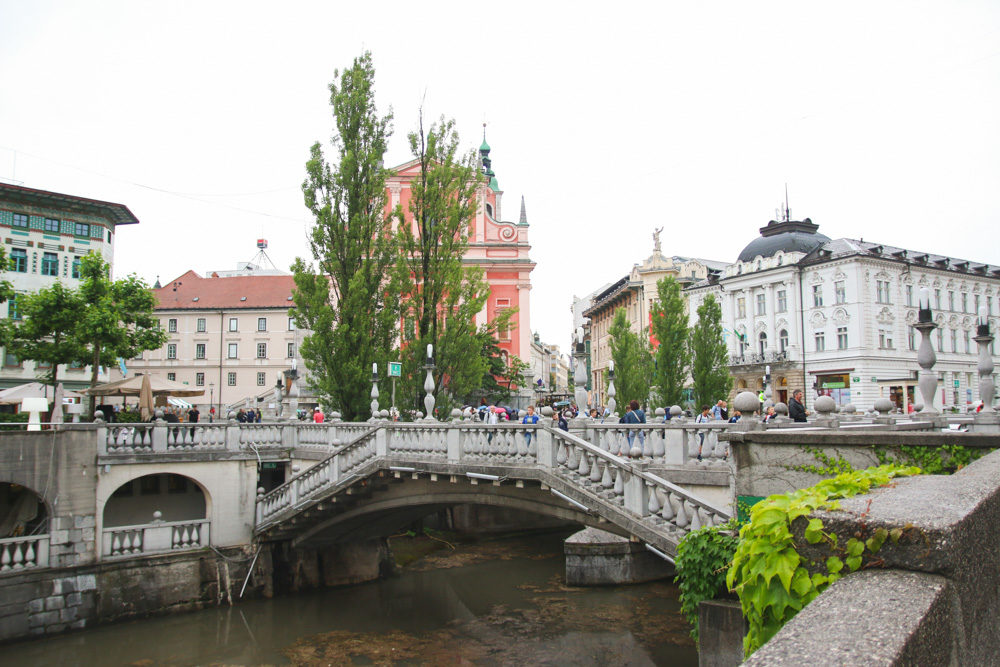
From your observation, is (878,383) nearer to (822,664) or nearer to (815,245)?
(815,245)

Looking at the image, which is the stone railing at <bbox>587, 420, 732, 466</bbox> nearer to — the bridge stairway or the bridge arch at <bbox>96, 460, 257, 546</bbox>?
the bridge stairway

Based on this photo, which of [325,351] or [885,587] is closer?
[885,587]

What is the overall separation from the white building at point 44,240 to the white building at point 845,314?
149 feet

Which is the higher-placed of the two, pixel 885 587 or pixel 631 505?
pixel 885 587

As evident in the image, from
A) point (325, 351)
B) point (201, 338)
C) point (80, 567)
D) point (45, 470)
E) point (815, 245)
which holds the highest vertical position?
point (815, 245)

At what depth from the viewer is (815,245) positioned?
55594 mm

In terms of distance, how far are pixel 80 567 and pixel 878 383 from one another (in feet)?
148

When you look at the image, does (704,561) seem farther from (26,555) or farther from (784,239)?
(784,239)

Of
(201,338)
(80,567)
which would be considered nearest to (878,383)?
(80,567)

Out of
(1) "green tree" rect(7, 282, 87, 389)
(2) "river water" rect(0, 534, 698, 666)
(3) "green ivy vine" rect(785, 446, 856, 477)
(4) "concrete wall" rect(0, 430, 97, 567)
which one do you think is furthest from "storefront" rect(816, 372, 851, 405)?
(3) "green ivy vine" rect(785, 446, 856, 477)

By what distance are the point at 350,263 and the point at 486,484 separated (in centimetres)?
1376

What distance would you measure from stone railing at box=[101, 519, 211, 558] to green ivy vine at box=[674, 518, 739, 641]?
55.5 feet

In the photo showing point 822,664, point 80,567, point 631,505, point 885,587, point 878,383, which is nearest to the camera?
point 822,664

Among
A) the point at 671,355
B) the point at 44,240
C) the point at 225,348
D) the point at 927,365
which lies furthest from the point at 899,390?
the point at 225,348
